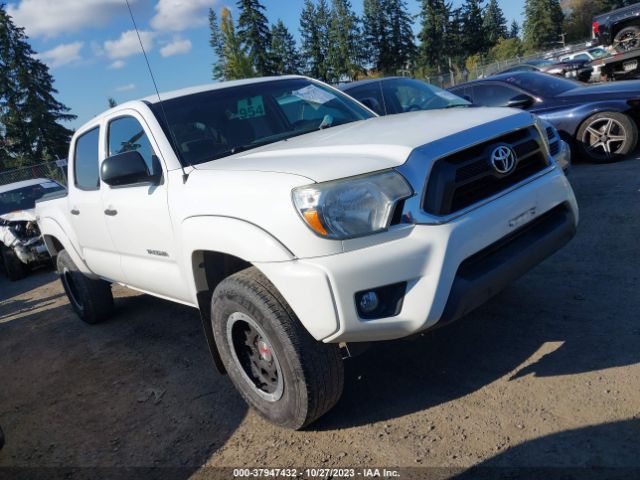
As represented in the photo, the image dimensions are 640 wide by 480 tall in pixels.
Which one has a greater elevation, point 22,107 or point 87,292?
point 22,107

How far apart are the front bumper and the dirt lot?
0.62 metres

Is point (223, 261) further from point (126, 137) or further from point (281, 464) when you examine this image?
point (126, 137)

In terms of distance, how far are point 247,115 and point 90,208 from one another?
1.61 meters

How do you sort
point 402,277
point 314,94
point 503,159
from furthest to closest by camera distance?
point 314,94 → point 503,159 → point 402,277

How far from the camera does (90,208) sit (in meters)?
4.30

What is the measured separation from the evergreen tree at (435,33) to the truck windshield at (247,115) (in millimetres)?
66926

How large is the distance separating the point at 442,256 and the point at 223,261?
4.37ft

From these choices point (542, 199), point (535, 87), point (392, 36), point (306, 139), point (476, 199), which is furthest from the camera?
point (392, 36)

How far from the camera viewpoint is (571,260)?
14.5 ft

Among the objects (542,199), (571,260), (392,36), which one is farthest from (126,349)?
(392,36)

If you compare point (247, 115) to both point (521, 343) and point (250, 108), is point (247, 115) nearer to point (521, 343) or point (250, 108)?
point (250, 108)

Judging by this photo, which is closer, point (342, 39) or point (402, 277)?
point (402, 277)

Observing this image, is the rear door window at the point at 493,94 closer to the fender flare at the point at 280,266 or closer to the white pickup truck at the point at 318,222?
the white pickup truck at the point at 318,222

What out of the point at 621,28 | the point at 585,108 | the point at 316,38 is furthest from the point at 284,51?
the point at 585,108
